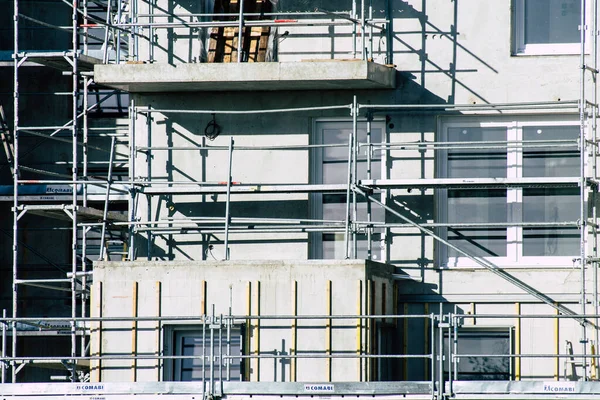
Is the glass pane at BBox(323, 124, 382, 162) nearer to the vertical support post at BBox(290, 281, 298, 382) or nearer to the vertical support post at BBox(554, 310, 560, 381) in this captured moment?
the vertical support post at BBox(290, 281, 298, 382)

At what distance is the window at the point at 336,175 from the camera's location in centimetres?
1916

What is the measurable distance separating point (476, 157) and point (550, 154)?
1020mm

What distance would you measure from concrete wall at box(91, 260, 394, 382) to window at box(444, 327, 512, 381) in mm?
1821

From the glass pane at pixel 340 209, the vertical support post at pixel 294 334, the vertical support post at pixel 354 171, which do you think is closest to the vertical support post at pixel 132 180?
the vertical support post at pixel 294 334

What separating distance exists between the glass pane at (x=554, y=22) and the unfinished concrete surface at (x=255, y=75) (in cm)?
208

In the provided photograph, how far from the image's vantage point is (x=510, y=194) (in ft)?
62.3

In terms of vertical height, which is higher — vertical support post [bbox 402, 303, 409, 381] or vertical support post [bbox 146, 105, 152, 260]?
vertical support post [bbox 146, 105, 152, 260]

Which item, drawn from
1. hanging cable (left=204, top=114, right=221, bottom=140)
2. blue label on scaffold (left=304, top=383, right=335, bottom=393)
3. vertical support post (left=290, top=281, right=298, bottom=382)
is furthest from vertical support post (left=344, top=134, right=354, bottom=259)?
hanging cable (left=204, top=114, right=221, bottom=140)

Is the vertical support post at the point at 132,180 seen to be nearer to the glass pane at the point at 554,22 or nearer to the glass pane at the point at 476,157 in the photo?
the glass pane at the point at 476,157

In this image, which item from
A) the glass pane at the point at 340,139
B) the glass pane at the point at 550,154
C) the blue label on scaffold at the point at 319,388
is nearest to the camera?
the blue label on scaffold at the point at 319,388

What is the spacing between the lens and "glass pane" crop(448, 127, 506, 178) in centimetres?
1914

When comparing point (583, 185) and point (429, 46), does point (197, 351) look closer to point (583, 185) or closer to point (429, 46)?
point (429, 46)

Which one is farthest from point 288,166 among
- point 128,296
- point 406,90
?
point 128,296

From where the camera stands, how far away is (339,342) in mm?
17031
